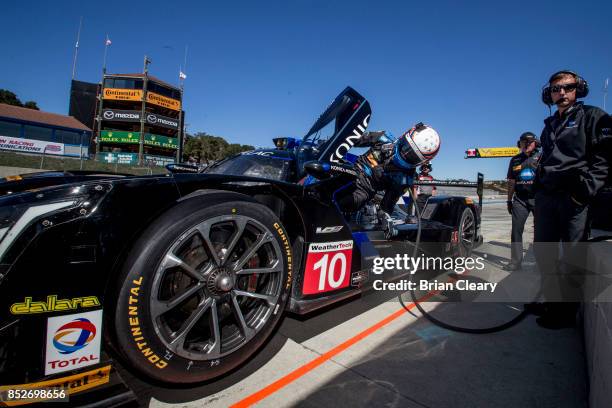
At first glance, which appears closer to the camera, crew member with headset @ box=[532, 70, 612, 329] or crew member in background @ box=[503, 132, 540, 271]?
crew member with headset @ box=[532, 70, 612, 329]

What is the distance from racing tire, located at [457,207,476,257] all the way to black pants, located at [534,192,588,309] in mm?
1538

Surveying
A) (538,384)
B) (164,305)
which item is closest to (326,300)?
(164,305)

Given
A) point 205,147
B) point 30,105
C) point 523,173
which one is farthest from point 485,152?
point 30,105

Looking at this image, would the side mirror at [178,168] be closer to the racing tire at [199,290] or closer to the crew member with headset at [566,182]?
the racing tire at [199,290]

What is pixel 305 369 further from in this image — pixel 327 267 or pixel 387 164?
pixel 387 164

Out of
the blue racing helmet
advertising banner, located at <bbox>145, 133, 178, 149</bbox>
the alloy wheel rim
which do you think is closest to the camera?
the alloy wheel rim

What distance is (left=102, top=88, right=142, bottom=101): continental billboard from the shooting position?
1670 inches

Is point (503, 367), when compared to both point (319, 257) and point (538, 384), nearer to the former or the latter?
point (538, 384)

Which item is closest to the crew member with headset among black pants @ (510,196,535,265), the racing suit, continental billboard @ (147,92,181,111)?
the racing suit

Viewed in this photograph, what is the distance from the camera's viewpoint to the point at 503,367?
1.95m

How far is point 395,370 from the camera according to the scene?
1.86 meters

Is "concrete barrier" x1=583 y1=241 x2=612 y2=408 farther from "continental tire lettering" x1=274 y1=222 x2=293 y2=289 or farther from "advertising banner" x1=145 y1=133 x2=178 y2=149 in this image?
"advertising banner" x1=145 y1=133 x2=178 y2=149

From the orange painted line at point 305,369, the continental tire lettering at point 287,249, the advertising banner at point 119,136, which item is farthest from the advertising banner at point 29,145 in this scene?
the orange painted line at point 305,369

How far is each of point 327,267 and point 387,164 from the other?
4.83ft
